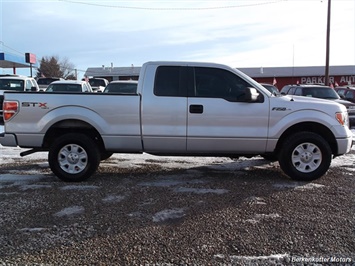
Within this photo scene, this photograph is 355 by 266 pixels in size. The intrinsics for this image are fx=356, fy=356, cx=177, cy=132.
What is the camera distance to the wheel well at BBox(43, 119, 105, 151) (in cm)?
597

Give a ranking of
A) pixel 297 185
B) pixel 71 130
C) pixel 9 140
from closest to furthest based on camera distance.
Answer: pixel 297 185 < pixel 9 140 < pixel 71 130

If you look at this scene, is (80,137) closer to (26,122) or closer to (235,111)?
(26,122)

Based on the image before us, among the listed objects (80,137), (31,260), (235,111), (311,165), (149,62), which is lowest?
(31,260)

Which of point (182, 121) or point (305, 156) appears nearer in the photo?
point (182, 121)

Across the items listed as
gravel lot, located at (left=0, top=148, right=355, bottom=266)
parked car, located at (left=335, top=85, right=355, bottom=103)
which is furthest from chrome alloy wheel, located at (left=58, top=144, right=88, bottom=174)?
parked car, located at (left=335, top=85, right=355, bottom=103)

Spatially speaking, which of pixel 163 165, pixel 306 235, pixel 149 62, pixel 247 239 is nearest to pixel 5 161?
pixel 163 165

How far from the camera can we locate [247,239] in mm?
3824

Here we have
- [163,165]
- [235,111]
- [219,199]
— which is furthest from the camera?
[163,165]

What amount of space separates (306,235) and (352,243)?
457 millimetres

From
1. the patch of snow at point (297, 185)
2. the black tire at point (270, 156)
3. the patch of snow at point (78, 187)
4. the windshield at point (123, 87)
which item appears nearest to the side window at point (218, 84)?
the black tire at point (270, 156)

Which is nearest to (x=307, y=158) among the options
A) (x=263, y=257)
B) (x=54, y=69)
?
(x=263, y=257)

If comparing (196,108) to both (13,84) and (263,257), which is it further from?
(13,84)

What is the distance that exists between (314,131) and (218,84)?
1.88 metres

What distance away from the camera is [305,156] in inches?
237
